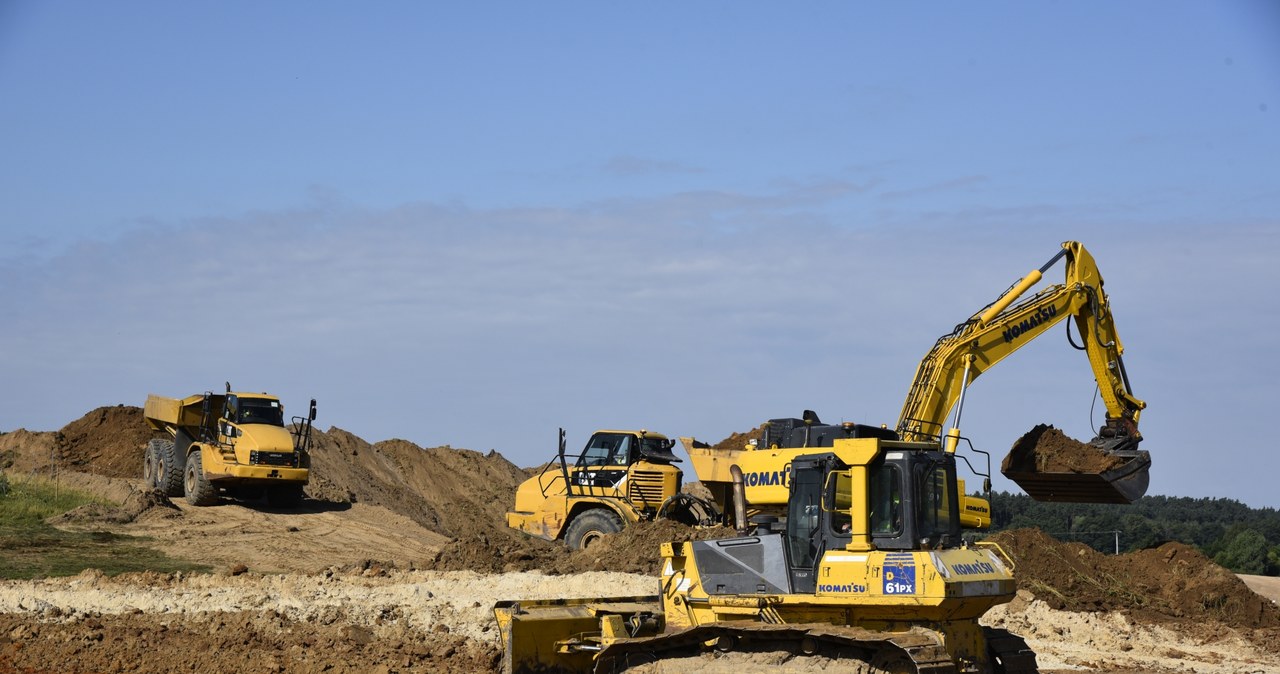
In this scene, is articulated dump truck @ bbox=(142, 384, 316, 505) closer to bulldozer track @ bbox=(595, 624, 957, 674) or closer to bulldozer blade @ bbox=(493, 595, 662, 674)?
bulldozer blade @ bbox=(493, 595, 662, 674)

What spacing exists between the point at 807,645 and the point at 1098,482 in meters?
14.2

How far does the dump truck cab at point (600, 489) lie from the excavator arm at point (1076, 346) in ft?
16.7

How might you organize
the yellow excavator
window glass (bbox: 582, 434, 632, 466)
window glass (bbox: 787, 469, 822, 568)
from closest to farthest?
the yellow excavator, window glass (bbox: 787, 469, 822, 568), window glass (bbox: 582, 434, 632, 466)

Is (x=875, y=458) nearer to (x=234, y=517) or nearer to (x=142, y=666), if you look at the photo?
(x=142, y=666)

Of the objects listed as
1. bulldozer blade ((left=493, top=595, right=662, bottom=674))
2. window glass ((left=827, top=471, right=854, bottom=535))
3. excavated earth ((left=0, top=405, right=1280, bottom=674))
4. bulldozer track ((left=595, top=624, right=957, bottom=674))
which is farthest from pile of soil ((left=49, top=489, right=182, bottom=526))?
window glass ((left=827, top=471, right=854, bottom=535))

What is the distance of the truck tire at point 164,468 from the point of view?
3203 centimetres

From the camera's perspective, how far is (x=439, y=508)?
140 ft

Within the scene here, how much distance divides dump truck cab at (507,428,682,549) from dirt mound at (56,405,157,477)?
51.7ft

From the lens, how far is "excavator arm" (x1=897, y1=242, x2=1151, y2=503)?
2273 cm

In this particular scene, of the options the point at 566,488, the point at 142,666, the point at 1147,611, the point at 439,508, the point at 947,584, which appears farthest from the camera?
the point at 439,508

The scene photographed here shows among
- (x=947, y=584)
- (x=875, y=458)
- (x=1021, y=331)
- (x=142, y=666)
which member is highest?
(x=1021, y=331)

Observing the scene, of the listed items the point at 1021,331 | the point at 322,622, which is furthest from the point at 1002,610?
the point at 322,622

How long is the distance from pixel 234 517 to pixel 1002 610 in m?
17.6

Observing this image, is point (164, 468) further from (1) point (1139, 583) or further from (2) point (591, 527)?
(1) point (1139, 583)
